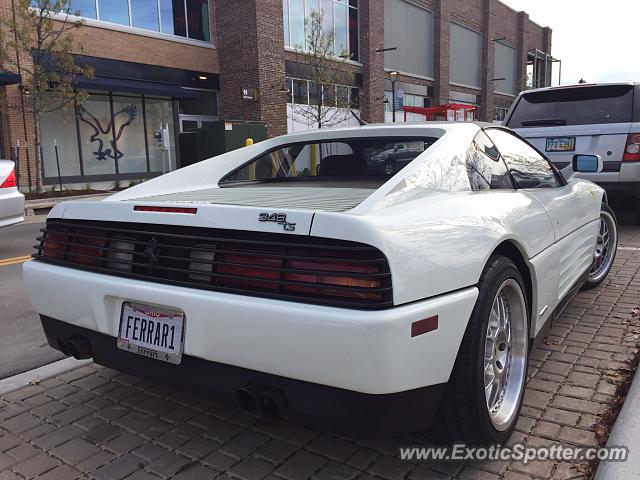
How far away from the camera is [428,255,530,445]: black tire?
7.06 ft

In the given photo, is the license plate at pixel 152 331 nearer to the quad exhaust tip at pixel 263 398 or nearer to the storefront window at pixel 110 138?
the quad exhaust tip at pixel 263 398

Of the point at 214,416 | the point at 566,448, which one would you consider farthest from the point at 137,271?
the point at 566,448

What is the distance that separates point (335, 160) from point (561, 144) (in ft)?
15.7

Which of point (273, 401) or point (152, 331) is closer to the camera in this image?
point (273, 401)

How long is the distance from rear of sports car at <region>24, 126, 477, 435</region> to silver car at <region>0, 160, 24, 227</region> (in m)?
4.95

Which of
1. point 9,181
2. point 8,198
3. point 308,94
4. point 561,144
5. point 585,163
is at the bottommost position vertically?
point 8,198

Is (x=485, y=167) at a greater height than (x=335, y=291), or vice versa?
(x=485, y=167)

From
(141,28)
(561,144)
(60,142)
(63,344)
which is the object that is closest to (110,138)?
(60,142)

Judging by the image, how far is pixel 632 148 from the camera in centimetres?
698

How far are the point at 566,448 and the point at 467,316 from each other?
869 millimetres

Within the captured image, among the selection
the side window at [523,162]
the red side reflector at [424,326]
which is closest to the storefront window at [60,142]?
the side window at [523,162]

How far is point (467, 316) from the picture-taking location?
2.14 m
